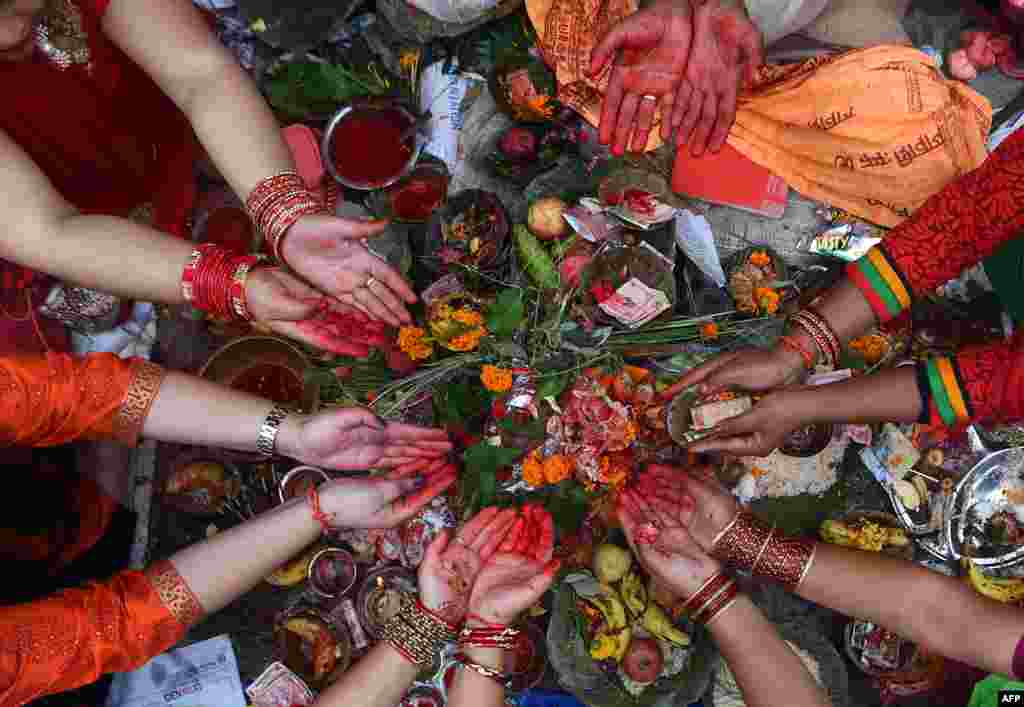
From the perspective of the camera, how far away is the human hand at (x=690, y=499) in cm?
199

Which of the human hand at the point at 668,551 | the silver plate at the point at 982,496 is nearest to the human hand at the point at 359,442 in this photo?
the human hand at the point at 668,551

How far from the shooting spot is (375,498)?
199cm

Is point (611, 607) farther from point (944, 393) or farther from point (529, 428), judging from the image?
point (944, 393)

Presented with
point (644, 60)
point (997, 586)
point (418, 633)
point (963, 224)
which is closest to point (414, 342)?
point (418, 633)

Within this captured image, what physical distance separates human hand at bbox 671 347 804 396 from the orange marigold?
0.13m

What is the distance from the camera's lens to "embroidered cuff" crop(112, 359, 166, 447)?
6.07 ft

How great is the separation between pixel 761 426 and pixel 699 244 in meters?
0.64

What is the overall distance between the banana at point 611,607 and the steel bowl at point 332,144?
1.45 m

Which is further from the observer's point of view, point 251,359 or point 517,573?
point 251,359

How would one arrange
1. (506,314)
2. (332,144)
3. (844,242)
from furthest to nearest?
(332,144)
(844,242)
(506,314)

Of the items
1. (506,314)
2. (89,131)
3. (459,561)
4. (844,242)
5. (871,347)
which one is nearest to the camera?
(459,561)

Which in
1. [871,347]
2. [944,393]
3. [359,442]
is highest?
[359,442]

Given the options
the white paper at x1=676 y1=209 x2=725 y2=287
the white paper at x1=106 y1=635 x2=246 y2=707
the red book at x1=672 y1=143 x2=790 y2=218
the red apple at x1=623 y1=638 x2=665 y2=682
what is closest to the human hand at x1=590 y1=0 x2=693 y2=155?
the white paper at x1=676 y1=209 x2=725 y2=287

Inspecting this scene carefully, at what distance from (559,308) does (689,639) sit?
100 centimetres
